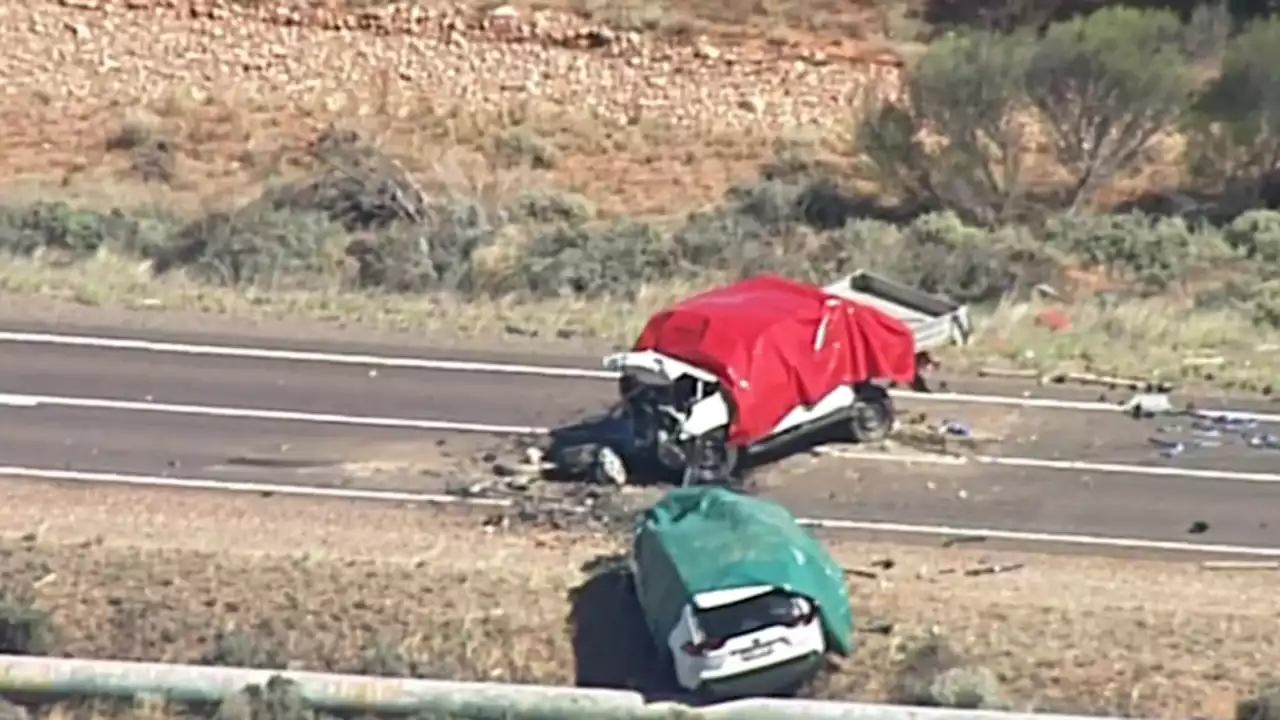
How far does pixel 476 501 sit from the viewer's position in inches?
861

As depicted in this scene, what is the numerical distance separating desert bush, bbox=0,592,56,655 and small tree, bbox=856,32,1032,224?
22161mm

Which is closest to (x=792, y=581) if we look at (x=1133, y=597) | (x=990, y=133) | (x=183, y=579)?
(x=1133, y=597)

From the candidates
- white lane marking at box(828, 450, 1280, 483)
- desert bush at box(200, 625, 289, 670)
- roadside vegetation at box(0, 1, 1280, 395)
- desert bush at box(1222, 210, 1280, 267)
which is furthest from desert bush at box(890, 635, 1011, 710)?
desert bush at box(1222, 210, 1280, 267)

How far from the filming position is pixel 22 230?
32.8 metres

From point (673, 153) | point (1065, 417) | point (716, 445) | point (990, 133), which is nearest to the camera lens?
point (716, 445)

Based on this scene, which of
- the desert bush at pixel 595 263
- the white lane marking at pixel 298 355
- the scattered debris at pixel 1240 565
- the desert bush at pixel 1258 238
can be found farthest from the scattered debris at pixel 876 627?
the desert bush at pixel 1258 238

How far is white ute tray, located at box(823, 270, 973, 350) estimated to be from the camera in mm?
25547

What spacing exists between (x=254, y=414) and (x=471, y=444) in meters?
2.22

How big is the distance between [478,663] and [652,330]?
222 inches

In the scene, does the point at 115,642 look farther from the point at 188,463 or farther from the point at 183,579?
the point at 188,463

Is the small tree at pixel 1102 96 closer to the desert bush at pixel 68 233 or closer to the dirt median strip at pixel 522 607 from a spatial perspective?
the desert bush at pixel 68 233

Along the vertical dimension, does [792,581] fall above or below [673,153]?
above

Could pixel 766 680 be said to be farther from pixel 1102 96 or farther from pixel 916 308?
pixel 1102 96

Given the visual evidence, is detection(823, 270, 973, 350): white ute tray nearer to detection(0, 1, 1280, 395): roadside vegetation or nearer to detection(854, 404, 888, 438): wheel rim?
detection(0, 1, 1280, 395): roadside vegetation
